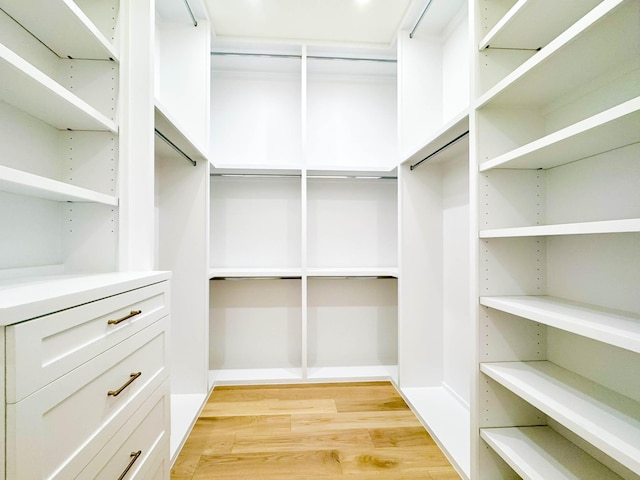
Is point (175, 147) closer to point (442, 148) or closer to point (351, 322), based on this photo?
point (442, 148)

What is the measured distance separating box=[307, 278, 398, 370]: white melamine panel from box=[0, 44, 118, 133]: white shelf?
173 centimetres

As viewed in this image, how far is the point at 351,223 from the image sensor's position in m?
2.44

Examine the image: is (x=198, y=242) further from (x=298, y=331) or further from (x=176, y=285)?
(x=298, y=331)

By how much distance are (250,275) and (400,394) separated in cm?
135

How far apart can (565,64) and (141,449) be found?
74.2 inches

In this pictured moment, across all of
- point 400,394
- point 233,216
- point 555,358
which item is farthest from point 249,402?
point 555,358

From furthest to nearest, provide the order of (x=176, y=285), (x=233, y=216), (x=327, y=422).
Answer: (x=233, y=216), (x=176, y=285), (x=327, y=422)

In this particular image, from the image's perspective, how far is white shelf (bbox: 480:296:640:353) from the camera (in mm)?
708

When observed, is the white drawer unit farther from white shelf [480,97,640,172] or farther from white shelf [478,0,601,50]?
white shelf [478,0,601,50]

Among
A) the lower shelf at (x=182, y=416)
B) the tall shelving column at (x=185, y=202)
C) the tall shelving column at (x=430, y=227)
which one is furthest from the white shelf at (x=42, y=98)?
the tall shelving column at (x=430, y=227)

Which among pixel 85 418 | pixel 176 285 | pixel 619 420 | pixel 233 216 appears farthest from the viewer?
pixel 233 216

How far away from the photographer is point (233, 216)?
2.36 meters

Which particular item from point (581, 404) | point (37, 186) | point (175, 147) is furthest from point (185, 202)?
point (581, 404)

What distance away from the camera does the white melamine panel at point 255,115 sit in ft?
7.75
